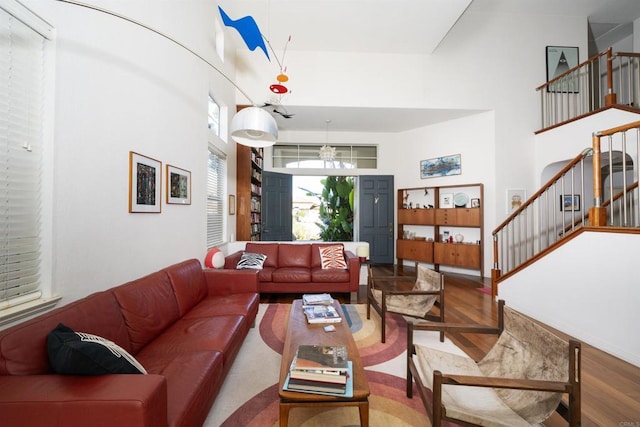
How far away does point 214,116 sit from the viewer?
447 cm

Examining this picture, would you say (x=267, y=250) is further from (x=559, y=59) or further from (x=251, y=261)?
(x=559, y=59)

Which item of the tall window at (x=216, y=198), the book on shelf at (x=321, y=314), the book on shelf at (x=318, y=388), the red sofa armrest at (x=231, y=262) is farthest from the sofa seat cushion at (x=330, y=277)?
the book on shelf at (x=318, y=388)

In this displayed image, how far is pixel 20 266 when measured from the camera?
1.51m

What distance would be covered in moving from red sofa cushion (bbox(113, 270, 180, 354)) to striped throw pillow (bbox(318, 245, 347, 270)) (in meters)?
2.35

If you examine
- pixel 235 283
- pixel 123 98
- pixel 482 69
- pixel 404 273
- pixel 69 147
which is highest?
pixel 482 69

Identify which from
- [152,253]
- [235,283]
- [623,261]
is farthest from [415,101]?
[152,253]

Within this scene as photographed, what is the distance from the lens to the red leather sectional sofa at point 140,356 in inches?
37.1

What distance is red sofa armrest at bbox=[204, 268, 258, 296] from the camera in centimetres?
296

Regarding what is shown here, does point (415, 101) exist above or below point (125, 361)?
above

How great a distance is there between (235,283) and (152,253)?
0.90 m

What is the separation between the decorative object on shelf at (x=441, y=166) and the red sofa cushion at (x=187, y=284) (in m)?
5.54

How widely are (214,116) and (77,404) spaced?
4358 millimetres

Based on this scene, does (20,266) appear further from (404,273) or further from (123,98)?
(404,273)

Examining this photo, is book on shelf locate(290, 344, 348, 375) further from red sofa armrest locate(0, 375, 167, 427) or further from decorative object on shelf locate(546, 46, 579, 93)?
decorative object on shelf locate(546, 46, 579, 93)
